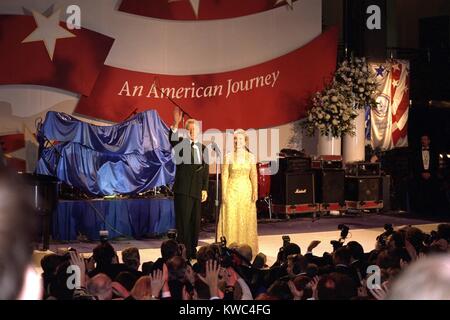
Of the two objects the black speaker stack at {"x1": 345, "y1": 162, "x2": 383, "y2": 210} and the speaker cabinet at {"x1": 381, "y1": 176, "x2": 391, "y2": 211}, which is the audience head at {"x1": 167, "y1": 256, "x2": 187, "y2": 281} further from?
the speaker cabinet at {"x1": 381, "y1": 176, "x2": 391, "y2": 211}

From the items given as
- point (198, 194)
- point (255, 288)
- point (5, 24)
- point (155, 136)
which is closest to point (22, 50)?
point (5, 24)

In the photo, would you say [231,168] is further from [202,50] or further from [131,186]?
[202,50]

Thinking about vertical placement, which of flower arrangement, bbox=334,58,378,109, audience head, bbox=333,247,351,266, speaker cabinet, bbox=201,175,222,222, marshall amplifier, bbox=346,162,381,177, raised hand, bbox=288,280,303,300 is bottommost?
raised hand, bbox=288,280,303,300

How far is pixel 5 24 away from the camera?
1215cm

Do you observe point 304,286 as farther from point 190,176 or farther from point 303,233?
point 303,233

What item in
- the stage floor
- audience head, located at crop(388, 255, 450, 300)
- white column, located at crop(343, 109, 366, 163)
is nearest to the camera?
audience head, located at crop(388, 255, 450, 300)

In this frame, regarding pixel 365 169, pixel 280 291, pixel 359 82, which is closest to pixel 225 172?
pixel 280 291

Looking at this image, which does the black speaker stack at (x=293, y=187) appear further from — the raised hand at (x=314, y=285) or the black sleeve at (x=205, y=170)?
the raised hand at (x=314, y=285)

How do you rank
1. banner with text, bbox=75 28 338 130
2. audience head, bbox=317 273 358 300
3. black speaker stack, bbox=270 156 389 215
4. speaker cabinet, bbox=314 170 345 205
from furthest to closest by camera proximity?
speaker cabinet, bbox=314 170 345 205 → black speaker stack, bbox=270 156 389 215 → banner with text, bbox=75 28 338 130 → audience head, bbox=317 273 358 300

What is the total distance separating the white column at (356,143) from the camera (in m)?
15.4

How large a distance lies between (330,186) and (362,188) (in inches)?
27.5

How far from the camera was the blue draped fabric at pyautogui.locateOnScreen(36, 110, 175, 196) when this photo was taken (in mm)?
10672

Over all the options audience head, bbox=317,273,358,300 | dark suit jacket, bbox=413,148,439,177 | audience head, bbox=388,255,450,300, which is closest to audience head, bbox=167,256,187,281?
audience head, bbox=317,273,358,300

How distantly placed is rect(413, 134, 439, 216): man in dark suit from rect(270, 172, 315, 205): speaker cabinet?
8.49 feet
